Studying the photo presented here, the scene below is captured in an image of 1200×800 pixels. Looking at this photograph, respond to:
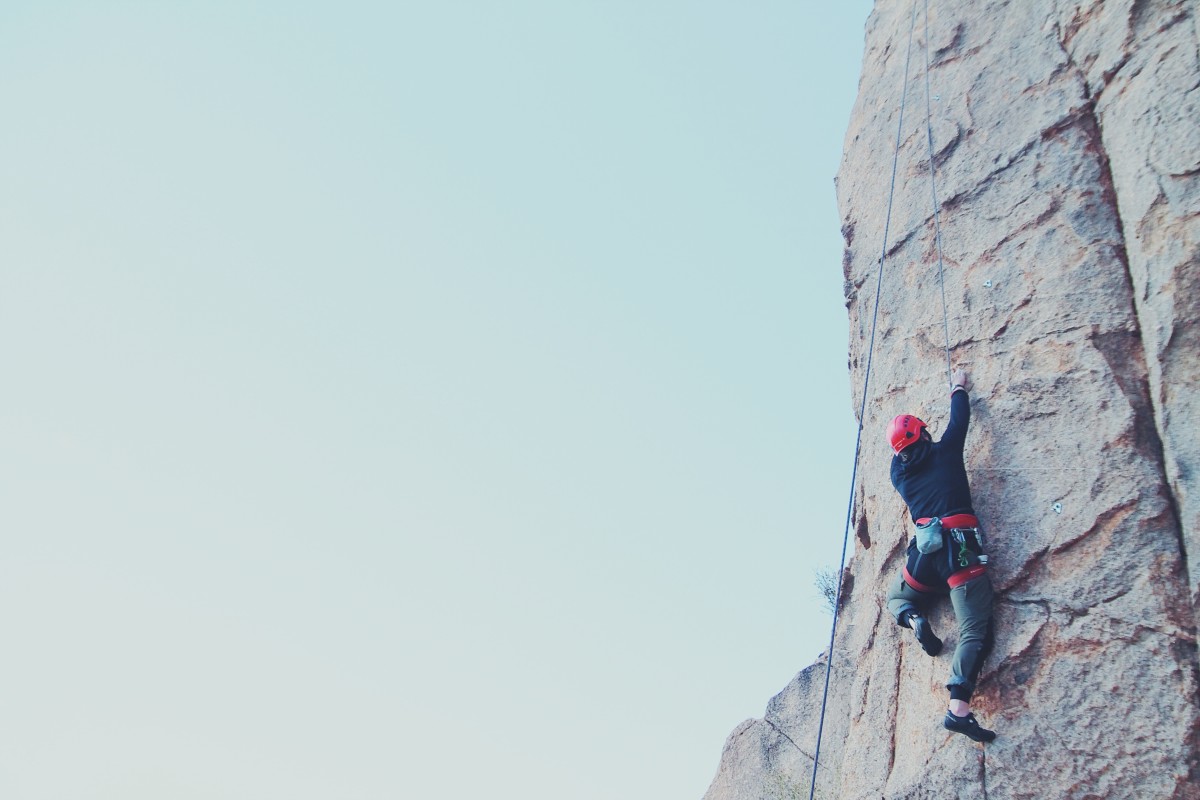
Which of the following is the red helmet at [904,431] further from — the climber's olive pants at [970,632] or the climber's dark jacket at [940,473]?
the climber's olive pants at [970,632]

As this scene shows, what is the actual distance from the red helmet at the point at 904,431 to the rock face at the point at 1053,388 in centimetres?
45

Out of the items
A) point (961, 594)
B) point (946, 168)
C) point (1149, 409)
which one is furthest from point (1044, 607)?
point (946, 168)

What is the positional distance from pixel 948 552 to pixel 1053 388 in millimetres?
1403

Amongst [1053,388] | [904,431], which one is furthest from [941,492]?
[1053,388]

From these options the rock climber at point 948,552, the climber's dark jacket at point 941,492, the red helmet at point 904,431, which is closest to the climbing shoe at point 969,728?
the rock climber at point 948,552

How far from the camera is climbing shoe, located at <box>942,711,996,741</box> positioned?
21.4 feet

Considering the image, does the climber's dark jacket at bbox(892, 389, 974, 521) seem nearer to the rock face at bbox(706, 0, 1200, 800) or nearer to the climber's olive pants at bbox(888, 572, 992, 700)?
the rock face at bbox(706, 0, 1200, 800)

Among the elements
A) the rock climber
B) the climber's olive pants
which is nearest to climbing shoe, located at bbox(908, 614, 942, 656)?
the rock climber

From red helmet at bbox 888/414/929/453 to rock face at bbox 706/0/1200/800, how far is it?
45 cm

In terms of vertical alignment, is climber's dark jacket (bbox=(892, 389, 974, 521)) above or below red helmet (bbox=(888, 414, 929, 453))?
below

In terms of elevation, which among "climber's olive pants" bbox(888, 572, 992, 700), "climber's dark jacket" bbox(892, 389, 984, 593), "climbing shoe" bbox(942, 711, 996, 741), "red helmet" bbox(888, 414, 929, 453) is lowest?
"climbing shoe" bbox(942, 711, 996, 741)

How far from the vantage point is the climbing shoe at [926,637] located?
7137mm

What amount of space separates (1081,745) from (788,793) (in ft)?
18.1

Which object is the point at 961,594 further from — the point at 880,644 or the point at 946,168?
the point at 946,168
